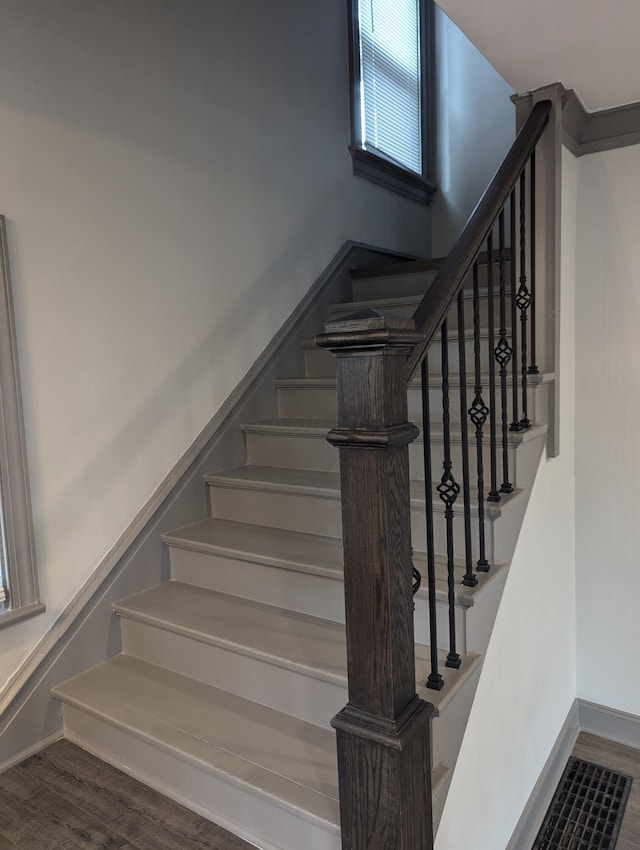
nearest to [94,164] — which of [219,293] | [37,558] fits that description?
[219,293]

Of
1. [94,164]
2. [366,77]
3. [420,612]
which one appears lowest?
[420,612]

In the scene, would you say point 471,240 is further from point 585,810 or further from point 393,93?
point 393,93

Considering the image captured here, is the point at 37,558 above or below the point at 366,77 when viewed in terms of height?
below

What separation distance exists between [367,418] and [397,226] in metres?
2.91

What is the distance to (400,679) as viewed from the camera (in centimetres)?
117

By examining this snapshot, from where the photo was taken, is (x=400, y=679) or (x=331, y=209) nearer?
(x=400, y=679)

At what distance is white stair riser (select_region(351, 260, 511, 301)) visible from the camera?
314 cm

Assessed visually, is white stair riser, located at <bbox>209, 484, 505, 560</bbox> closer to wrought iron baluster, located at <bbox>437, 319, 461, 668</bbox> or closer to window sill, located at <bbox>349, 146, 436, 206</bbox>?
wrought iron baluster, located at <bbox>437, 319, 461, 668</bbox>

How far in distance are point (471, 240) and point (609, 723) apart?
2081 mm

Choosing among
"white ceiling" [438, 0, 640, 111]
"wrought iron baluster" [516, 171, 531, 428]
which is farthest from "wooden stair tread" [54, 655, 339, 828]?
"white ceiling" [438, 0, 640, 111]

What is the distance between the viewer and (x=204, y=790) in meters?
1.59

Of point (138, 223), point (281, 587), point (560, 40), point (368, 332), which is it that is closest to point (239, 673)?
point (281, 587)

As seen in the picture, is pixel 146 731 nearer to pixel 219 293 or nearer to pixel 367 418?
pixel 367 418

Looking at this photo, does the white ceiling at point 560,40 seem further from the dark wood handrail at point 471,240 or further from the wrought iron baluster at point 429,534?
the wrought iron baluster at point 429,534
